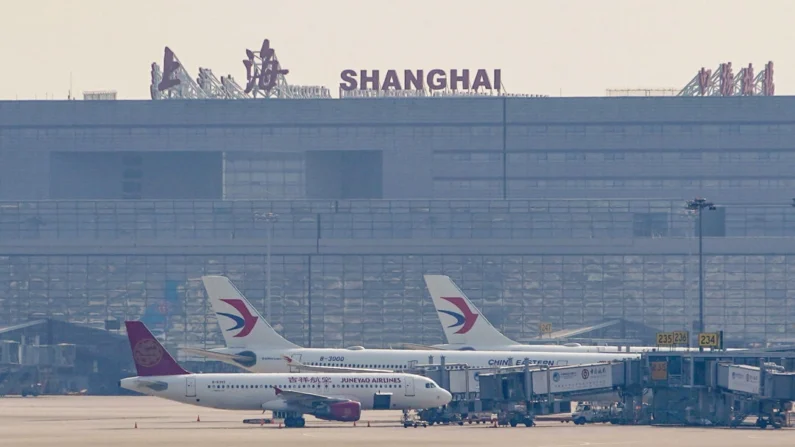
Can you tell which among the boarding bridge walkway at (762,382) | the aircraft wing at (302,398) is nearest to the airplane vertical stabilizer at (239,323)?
the aircraft wing at (302,398)

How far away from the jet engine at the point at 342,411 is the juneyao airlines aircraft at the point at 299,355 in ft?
33.7

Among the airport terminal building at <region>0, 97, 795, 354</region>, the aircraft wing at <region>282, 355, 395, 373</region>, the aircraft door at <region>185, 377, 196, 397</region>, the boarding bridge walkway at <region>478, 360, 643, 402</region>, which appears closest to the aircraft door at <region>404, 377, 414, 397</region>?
the boarding bridge walkway at <region>478, 360, 643, 402</region>

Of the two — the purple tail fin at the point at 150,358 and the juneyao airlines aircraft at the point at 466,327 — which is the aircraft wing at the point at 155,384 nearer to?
the purple tail fin at the point at 150,358

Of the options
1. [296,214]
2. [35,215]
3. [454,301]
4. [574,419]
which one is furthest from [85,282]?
[574,419]

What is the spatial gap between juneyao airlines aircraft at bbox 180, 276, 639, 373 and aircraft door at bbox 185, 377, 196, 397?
9176mm

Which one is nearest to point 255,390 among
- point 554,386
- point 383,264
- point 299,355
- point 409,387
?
point 409,387

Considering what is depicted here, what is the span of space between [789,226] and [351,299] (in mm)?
48865

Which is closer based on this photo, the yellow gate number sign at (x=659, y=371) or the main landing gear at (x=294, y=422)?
the main landing gear at (x=294, y=422)

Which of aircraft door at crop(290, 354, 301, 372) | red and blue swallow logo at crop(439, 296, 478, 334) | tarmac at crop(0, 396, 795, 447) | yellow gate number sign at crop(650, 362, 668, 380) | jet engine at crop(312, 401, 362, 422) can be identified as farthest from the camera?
red and blue swallow logo at crop(439, 296, 478, 334)

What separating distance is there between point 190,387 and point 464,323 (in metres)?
31.8

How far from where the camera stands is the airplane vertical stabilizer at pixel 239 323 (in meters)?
112

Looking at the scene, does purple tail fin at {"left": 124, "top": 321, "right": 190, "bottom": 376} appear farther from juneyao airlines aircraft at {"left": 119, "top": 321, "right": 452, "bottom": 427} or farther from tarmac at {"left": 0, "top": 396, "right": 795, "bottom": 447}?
tarmac at {"left": 0, "top": 396, "right": 795, "bottom": 447}

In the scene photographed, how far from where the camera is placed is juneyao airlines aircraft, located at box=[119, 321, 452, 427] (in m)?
95.2

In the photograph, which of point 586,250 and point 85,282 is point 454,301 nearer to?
point 586,250
